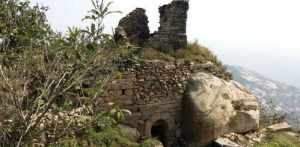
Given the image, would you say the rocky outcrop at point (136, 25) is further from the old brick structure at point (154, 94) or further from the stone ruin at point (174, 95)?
the old brick structure at point (154, 94)

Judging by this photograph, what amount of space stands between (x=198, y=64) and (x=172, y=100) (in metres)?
1.68

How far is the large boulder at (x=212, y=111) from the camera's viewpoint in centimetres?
1357

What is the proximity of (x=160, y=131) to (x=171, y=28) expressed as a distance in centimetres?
361

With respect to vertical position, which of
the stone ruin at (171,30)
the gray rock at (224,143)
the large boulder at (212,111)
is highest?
the stone ruin at (171,30)

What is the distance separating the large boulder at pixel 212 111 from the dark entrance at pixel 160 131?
0.65 metres

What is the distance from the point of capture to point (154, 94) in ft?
44.7

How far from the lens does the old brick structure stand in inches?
515

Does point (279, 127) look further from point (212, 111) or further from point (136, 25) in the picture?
point (136, 25)

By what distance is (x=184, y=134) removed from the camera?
14.2m

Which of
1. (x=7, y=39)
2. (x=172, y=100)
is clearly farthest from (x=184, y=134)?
(x=7, y=39)

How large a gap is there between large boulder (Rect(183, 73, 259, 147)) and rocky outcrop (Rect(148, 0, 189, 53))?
4.63 ft

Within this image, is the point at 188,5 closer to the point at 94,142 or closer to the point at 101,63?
the point at 94,142

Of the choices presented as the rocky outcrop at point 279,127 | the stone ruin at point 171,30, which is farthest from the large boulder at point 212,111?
the stone ruin at point 171,30

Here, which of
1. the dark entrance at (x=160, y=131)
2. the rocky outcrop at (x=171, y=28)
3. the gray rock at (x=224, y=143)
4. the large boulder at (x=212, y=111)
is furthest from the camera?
the rocky outcrop at (x=171, y=28)
